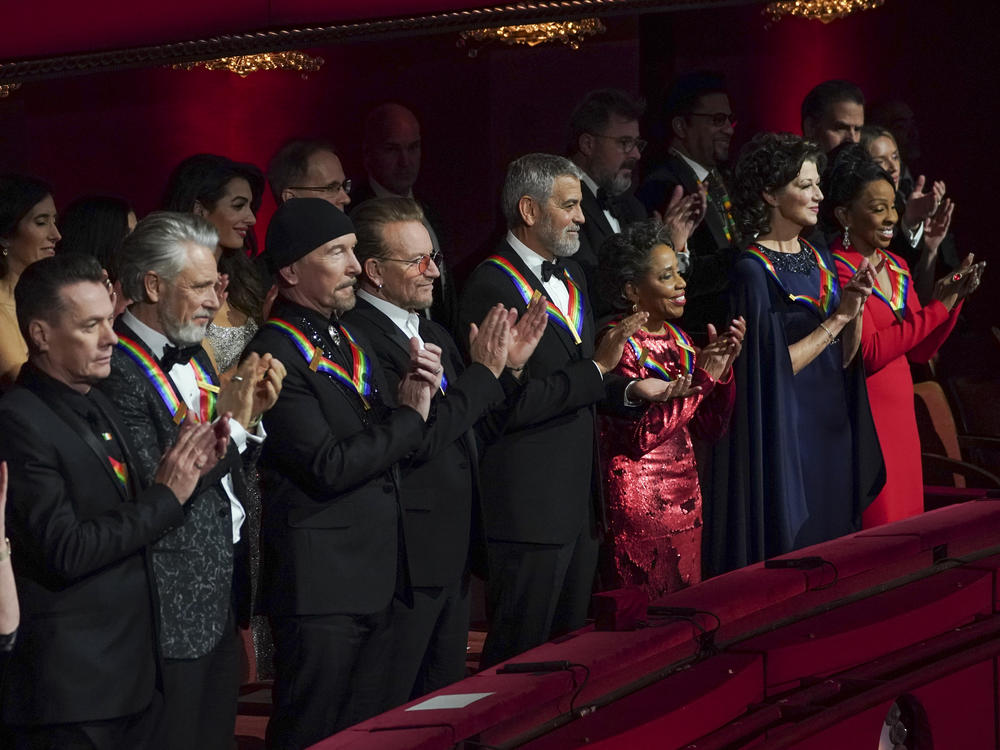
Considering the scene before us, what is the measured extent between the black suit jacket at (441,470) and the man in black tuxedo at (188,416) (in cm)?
45

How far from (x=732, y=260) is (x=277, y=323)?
5.80 feet

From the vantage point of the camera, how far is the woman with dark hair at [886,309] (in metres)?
4.88

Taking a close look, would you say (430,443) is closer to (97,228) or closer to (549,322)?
(549,322)

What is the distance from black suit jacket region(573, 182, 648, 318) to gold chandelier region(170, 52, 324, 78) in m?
1.53

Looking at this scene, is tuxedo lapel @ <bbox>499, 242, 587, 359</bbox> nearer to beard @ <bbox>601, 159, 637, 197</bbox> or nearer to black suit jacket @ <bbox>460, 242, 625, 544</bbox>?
black suit jacket @ <bbox>460, 242, 625, 544</bbox>

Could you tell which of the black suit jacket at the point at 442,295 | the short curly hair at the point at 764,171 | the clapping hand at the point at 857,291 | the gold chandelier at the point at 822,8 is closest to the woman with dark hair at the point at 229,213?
the black suit jacket at the point at 442,295

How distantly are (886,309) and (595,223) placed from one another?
87cm

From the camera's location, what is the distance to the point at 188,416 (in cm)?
312

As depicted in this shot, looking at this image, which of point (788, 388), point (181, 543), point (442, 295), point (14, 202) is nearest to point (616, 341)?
point (788, 388)

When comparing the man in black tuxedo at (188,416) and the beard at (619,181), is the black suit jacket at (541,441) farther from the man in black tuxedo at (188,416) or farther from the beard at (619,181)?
the beard at (619,181)

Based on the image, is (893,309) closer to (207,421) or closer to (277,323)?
(277,323)

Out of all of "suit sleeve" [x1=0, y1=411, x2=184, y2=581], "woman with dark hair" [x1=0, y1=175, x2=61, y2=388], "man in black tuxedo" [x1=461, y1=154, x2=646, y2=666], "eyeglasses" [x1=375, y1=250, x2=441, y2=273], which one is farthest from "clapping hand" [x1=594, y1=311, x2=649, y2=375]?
"suit sleeve" [x1=0, y1=411, x2=184, y2=581]

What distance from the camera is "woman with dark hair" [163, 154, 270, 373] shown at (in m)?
4.41

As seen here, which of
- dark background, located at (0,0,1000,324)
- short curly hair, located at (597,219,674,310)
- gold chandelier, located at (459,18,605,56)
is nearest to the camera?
short curly hair, located at (597,219,674,310)
